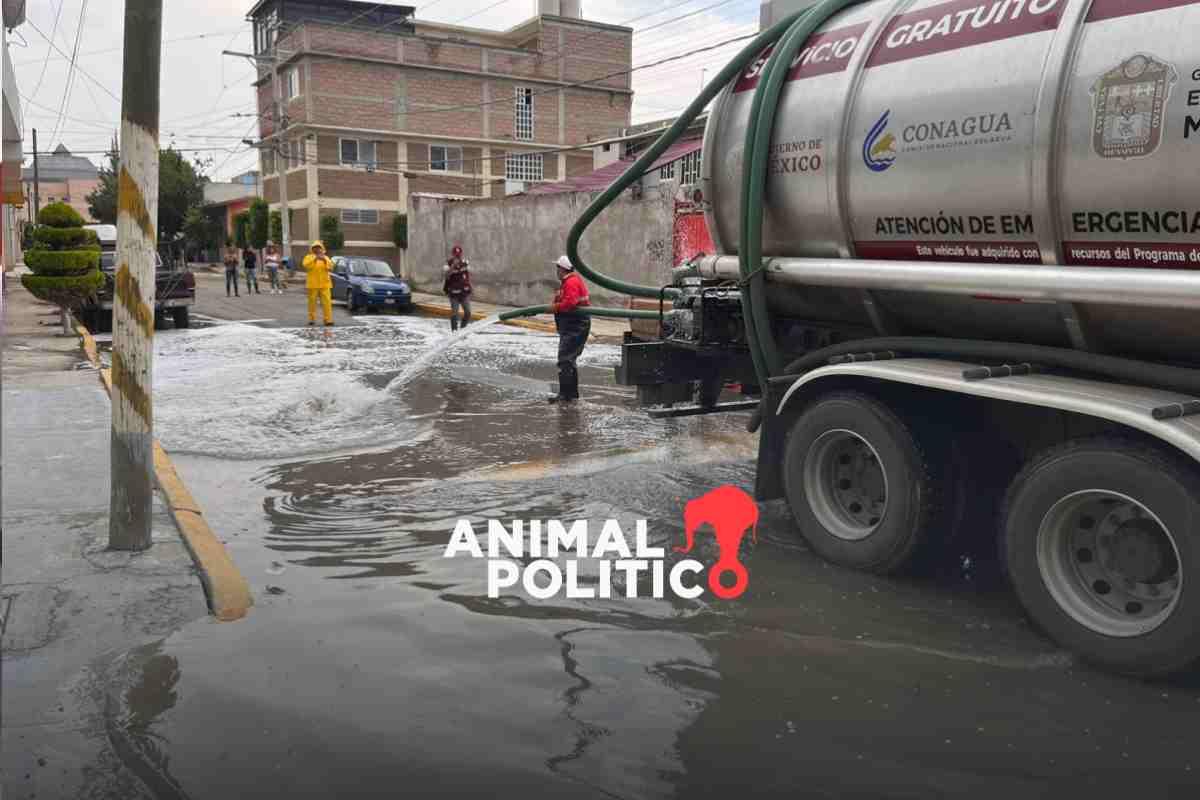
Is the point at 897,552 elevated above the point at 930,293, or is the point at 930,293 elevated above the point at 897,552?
the point at 930,293

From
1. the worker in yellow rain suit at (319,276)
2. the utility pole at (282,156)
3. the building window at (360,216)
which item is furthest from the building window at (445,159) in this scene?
the worker in yellow rain suit at (319,276)

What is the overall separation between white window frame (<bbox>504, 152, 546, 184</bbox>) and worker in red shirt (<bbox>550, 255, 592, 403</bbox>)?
4596cm

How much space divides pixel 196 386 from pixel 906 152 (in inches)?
387

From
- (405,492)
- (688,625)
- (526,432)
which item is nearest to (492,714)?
(688,625)

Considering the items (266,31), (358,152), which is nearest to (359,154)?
(358,152)

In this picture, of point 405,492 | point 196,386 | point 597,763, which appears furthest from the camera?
point 196,386

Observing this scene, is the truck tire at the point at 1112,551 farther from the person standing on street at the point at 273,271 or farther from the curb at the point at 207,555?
the person standing on street at the point at 273,271

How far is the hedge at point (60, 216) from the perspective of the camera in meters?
19.2

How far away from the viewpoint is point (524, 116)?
5756cm

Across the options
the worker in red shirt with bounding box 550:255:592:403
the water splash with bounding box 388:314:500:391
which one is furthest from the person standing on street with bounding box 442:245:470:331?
the worker in red shirt with bounding box 550:255:592:403

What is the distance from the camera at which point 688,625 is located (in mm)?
4949

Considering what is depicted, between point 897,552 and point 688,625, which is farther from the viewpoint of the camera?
point 897,552

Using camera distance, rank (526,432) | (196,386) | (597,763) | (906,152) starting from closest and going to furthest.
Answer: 1. (597,763)
2. (906,152)
3. (526,432)
4. (196,386)

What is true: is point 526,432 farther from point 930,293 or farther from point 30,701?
point 30,701
